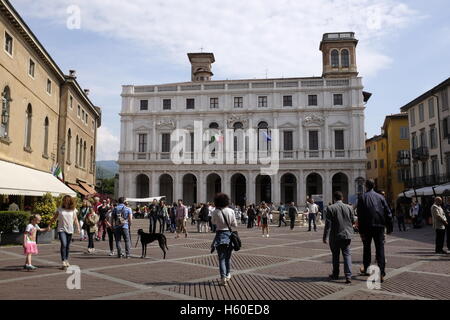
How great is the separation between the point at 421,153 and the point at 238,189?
2086 cm

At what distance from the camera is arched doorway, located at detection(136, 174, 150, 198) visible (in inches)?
1921

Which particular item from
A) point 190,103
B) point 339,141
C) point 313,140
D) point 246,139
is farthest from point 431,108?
point 190,103

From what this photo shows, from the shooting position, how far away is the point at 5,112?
1895 cm

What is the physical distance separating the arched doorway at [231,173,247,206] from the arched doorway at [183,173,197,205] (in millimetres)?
4709

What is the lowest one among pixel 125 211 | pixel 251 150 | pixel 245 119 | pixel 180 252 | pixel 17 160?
pixel 180 252

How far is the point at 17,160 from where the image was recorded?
20562 millimetres

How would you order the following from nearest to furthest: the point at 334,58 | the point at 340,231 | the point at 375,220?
the point at 340,231 → the point at 375,220 → the point at 334,58

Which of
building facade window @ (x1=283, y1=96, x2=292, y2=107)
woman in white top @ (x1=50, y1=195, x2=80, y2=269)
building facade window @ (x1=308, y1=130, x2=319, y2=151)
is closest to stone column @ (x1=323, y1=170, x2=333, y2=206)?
building facade window @ (x1=308, y1=130, x2=319, y2=151)

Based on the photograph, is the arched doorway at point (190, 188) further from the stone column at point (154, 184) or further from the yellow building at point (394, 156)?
the yellow building at point (394, 156)

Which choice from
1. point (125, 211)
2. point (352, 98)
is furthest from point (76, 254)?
point (352, 98)

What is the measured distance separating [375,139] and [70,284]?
182 feet

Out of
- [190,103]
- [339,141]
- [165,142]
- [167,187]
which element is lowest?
[167,187]

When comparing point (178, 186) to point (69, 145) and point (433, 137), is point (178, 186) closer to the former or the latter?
point (69, 145)
